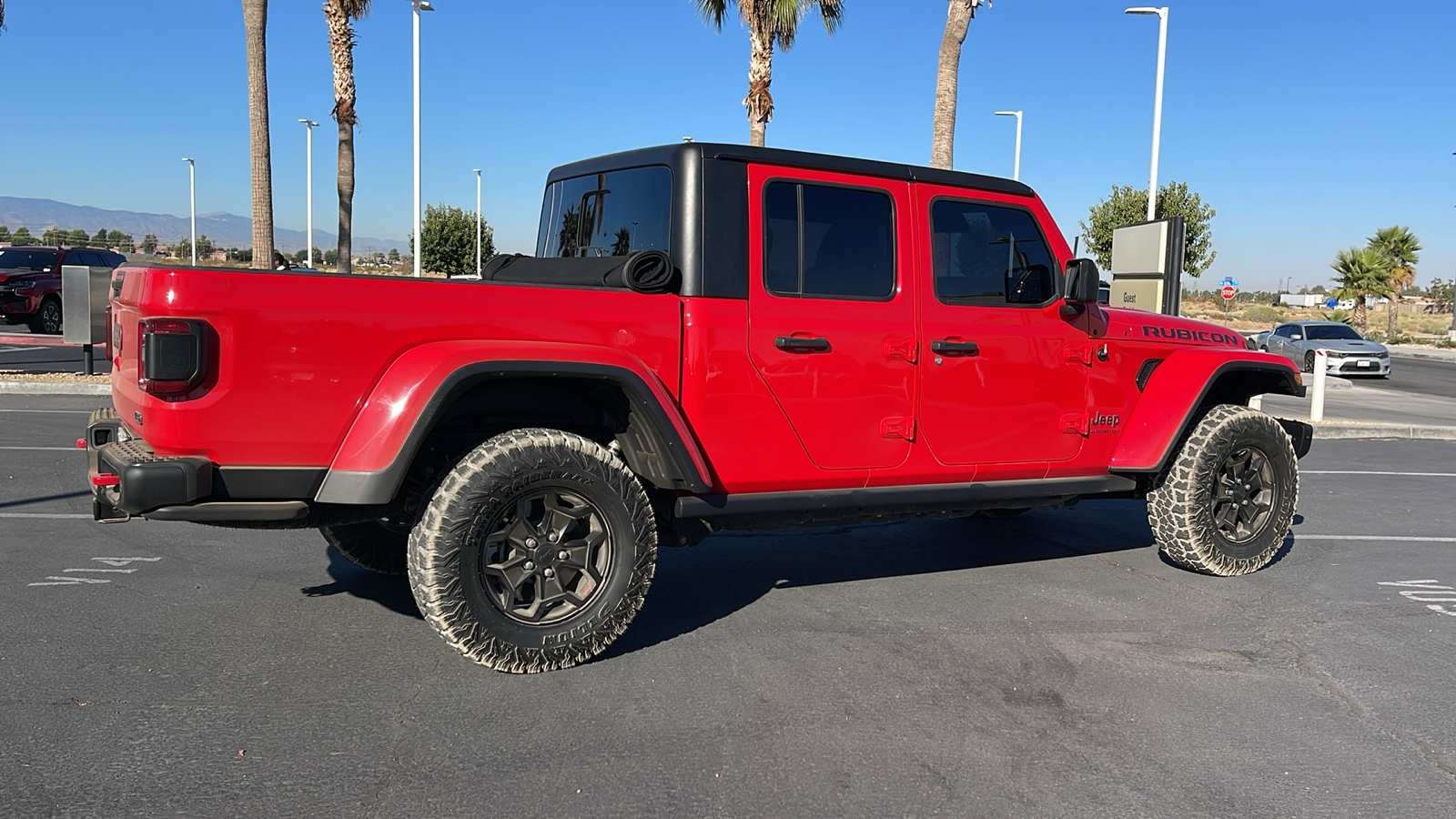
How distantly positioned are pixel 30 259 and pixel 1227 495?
23.4 metres

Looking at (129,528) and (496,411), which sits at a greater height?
(496,411)

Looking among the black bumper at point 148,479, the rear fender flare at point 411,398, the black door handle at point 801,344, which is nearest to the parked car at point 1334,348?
the black door handle at point 801,344

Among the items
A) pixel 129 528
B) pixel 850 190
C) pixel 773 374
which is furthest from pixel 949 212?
pixel 129 528

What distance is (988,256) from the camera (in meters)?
5.20

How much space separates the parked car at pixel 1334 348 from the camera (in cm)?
2444

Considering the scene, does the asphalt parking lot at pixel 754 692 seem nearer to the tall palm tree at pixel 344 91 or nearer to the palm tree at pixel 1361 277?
the tall palm tree at pixel 344 91

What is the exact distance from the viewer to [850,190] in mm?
4781

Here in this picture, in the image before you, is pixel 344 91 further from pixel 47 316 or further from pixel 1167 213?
pixel 1167 213

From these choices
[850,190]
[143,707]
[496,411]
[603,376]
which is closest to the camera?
[143,707]

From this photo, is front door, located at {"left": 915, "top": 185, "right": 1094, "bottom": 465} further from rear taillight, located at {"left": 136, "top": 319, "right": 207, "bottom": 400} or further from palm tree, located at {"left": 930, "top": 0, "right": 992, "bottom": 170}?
palm tree, located at {"left": 930, "top": 0, "right": 992, "bottom": 170}

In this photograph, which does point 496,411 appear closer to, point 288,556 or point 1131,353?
point 288,556

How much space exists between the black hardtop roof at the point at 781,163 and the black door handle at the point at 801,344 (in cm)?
77

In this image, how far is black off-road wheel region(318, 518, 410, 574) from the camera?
200 inches

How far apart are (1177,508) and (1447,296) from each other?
11526 centimetres
